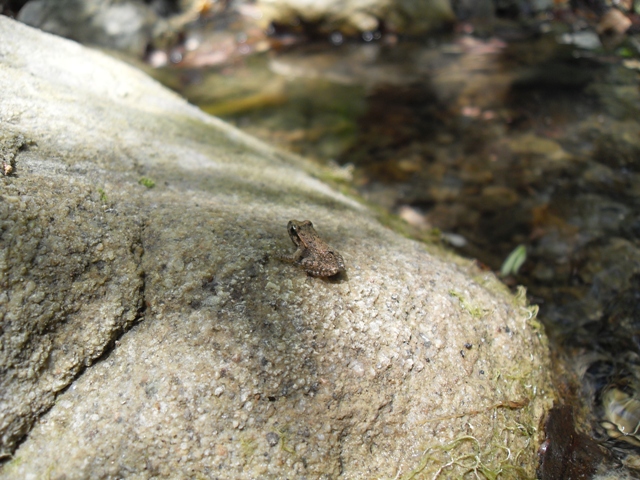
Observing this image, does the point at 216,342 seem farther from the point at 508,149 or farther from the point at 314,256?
the point at 508,149

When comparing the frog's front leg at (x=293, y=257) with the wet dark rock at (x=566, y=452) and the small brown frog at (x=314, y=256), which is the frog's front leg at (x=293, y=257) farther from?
the wet dark rock at (x=566, y=452)

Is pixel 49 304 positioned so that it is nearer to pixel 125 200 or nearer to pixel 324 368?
pixel 125 200

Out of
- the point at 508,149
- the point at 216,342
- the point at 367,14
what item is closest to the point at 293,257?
the point at 216,342

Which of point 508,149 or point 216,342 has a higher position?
point 216,342

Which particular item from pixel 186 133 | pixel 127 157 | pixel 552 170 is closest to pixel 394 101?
pixel 552 170

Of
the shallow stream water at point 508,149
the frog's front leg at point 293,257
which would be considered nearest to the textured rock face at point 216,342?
the frog's front leg at point 293,257

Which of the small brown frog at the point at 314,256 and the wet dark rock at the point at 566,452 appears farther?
the small brown frog at the point at 314,256
